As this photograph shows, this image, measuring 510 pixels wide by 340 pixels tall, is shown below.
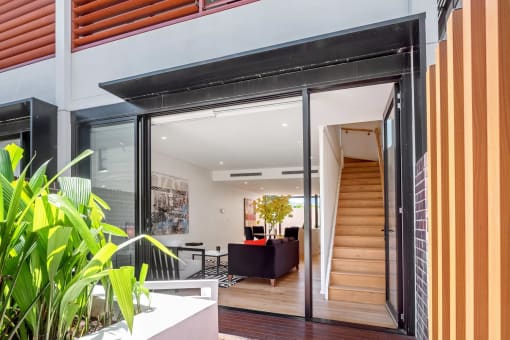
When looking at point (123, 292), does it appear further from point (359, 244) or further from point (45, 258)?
point (359, 244)

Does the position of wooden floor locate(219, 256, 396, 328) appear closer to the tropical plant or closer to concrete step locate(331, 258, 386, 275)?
concrete step locate(331, 258, 386, 275)

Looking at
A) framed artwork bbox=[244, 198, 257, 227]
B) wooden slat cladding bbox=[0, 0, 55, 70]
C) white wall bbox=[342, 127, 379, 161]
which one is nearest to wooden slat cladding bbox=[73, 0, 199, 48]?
wooden slat cladding bbox=[0, 0, 55, 70]

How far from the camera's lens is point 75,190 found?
1.36m

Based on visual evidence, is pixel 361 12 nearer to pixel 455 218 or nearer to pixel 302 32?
pixel 302 32

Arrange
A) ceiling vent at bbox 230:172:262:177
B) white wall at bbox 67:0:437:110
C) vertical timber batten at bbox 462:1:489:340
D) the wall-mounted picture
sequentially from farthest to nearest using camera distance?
ceiling vent at bbox 230:172:262:177 → the wall-mounted picture → white wall at bbox 67:0:437:110 → vertical timber batten at bbox 462:1:489:340

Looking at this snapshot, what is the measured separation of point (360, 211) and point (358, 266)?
1250mm

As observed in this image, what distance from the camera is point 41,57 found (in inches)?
185

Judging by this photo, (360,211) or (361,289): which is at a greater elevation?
(360,211)

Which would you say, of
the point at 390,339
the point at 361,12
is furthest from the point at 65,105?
the point at 390,339

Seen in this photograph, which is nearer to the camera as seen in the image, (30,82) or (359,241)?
(30,82)

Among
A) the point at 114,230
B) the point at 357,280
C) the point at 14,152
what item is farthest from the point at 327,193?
the point at 14,152

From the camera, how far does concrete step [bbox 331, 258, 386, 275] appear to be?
4.47 meters

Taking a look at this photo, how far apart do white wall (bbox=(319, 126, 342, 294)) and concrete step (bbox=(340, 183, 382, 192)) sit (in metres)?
0.46

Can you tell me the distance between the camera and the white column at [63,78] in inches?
171
